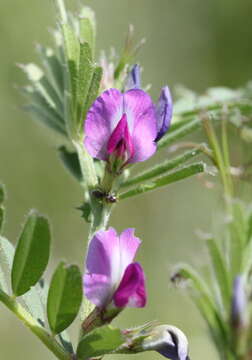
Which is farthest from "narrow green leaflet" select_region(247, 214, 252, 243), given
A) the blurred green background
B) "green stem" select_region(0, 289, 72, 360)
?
the blurred green background

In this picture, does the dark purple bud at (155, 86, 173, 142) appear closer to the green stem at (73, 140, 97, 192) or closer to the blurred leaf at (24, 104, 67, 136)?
the green stem at (73, 140, 97, 192)

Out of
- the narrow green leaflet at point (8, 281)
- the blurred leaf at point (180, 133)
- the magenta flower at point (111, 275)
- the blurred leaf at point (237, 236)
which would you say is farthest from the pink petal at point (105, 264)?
the blurred leaf at point (180, 133)

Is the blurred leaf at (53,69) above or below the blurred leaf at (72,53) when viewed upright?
above

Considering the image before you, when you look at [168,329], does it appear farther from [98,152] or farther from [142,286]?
[98,152]

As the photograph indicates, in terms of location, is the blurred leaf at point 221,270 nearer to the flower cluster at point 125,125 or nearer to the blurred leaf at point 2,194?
the flower cluster at point 125,125

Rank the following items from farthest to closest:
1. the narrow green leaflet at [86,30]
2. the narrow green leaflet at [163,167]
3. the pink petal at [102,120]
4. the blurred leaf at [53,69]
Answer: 1. the blurred leaf at [53,69]
2. the narrow green leaflet at [86,30]
3. the narrow green leaflet at [163,167]
4. the pink petal at [102,120]

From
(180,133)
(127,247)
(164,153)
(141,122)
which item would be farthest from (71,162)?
(164,153)

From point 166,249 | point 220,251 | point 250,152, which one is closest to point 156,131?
point 220,251
